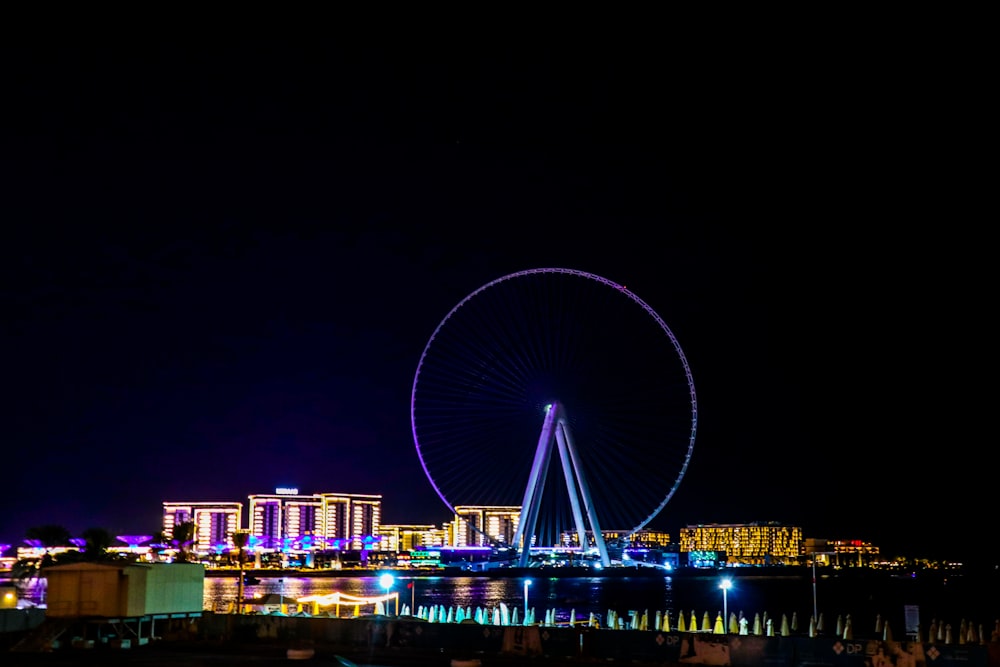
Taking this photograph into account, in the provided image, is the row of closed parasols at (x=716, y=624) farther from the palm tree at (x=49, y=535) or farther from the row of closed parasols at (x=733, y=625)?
the palm tree at (x=49, y=535)

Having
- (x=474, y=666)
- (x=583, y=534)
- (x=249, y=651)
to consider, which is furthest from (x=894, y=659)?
(x=583, y=534)

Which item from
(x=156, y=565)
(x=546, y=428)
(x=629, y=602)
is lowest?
(x=629, y=602)

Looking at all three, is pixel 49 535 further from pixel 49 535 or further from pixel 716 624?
pixel 716 624

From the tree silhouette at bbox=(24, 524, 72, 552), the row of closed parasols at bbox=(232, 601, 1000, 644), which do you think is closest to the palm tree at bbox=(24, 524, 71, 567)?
the tree silhouette at bbox=(24, 524, 72, 552)

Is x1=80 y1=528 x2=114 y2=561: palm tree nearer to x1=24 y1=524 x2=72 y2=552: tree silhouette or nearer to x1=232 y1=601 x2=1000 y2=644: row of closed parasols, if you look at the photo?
x1=24 y1=524 x2=72 y2=552: tree silhouette

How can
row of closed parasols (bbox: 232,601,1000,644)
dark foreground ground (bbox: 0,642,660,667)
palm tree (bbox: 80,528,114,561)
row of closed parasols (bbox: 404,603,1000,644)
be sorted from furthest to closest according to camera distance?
palm tree (bbox: 80,528,114,561) → row of closed parasols (bbox: 232,601,1000,644) → row of closed parasols (bbox: 404,603,1000,644) → dark foreground ground (bbox: 0,642,660,667)

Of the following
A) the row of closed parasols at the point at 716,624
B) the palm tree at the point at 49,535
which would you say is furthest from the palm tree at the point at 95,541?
the row of closed parasols at the point at 716,624

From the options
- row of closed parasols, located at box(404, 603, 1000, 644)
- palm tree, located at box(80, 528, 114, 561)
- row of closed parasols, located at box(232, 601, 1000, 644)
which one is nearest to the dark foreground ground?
row of closed parasols, located at box(232, 601, 1000, 644)

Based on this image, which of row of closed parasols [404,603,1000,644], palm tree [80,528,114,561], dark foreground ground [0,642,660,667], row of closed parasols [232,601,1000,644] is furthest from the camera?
palm tree [80,528,114,561]

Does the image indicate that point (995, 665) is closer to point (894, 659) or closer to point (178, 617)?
point (894, 659)

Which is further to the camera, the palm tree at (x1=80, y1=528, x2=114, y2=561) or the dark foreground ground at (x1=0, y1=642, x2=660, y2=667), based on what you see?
the palm tree at (x1=80, y1=528, x2=114, y2=561)

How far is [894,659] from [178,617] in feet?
84.8

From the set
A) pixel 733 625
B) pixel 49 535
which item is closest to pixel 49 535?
pixel 49 535

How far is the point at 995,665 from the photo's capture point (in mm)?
27438
